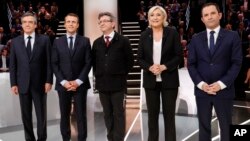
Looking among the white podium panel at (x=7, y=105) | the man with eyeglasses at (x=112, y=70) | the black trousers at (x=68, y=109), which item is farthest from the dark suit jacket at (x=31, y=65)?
the white podium panel at (x=7, y=105)

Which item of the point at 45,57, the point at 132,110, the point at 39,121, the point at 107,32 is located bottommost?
the point at 132,110

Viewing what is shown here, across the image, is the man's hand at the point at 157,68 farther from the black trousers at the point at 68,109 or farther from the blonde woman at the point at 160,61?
the black trousers at the point at 68,109

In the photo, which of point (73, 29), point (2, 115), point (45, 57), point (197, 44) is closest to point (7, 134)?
point (2, 115)

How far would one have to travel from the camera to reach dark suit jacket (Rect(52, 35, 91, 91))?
14.5ft

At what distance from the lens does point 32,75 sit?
457cm

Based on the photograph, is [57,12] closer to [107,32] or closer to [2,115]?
[2,115]

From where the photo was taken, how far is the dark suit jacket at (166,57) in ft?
13.5

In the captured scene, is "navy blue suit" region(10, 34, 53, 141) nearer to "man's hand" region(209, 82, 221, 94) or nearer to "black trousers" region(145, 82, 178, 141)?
"black trousers" region(145, 82, 178, 141)

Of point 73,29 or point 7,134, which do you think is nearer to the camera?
point 73,29

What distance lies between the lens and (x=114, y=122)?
14.8ft

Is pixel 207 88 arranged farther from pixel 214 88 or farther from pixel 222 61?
pixel 222 61

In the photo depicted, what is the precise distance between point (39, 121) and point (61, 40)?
38.7 inches

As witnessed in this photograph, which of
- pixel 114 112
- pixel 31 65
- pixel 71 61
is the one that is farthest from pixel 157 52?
pixel 31 65

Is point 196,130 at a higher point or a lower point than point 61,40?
lower
